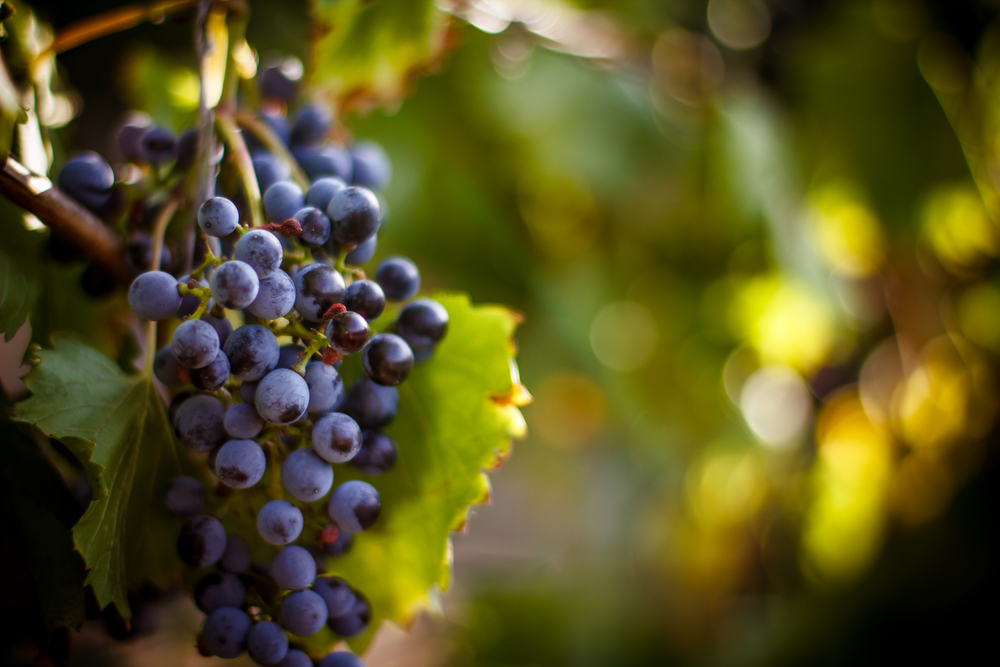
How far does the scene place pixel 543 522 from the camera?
1.53 metres

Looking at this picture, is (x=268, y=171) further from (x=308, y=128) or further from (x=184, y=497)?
(x=184, y=497)

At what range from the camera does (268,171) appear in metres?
0.33

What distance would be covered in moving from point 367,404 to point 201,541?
103 millimetres

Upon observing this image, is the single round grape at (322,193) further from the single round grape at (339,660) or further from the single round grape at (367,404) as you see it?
the single round grape at (339,660)

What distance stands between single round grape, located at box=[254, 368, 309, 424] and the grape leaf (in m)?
0.09

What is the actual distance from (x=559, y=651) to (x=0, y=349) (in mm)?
1064

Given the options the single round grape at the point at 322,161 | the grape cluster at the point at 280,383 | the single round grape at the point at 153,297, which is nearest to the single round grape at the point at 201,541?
the grape cluster at the point at 280,383

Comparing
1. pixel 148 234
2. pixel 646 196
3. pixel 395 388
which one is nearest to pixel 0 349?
pixel 148 234

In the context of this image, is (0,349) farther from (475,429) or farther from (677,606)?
(677,606)

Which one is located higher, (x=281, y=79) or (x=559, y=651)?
(x=281, y=79)

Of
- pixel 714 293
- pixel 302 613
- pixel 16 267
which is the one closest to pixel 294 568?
pixel 302 613

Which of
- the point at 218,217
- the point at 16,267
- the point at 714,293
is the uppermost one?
the point at 218,217

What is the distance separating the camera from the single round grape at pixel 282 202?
29 cm

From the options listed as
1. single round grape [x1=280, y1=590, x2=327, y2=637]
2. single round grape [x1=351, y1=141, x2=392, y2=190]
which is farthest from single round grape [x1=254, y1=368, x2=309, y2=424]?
single round grape [x1=351, y1=141, x2=392, y2=190]
